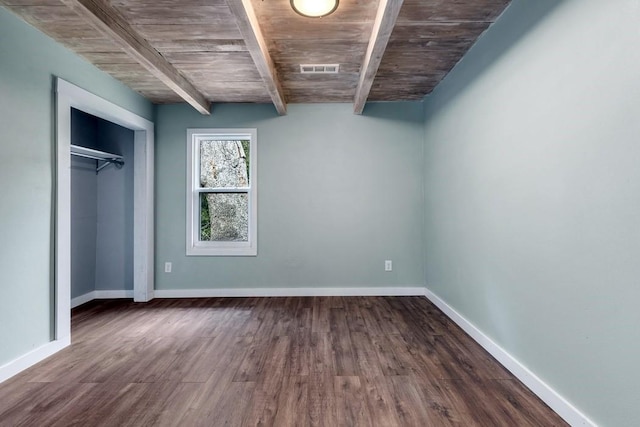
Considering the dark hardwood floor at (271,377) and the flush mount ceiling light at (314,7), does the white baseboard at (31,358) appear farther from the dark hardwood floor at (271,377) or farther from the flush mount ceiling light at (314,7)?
the flush mount ceiling light at (314,7)

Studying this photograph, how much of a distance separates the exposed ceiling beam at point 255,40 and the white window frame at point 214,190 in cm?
90

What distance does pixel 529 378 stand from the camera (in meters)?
1.78

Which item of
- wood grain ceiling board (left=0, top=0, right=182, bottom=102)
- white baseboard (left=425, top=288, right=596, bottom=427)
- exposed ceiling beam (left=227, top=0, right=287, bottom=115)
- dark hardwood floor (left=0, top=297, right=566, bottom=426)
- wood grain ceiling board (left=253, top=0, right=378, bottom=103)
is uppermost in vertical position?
wood grain ceiling board (left=253, top=0, right=378, bottom=103)

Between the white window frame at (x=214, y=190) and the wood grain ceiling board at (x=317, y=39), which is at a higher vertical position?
the wood grain ceiling board at (x=317, y=39)

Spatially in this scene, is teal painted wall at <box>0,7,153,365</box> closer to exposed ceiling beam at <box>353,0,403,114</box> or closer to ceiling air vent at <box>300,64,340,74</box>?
ceiling air vent at <box>300,64,340,74</box>

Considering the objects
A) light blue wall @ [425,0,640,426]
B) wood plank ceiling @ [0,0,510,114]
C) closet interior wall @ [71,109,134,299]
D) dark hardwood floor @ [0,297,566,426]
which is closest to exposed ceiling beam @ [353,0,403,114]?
wood plank ceiling @ [0,0,510,114]

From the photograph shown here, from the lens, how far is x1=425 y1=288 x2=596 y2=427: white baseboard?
1.47 m

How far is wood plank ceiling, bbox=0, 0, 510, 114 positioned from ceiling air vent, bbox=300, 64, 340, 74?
52 millimetres

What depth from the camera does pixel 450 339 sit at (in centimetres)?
243

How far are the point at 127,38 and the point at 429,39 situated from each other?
2.22 metres

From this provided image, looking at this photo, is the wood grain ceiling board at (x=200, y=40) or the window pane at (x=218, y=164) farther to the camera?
the window pane at (x=218, y=164)

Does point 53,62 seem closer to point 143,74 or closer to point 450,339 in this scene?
point 143,74

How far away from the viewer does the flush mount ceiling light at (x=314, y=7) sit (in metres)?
1.80

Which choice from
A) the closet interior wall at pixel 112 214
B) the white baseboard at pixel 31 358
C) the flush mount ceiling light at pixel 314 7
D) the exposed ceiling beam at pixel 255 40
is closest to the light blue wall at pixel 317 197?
the closet interior wall at pixel 112 214
